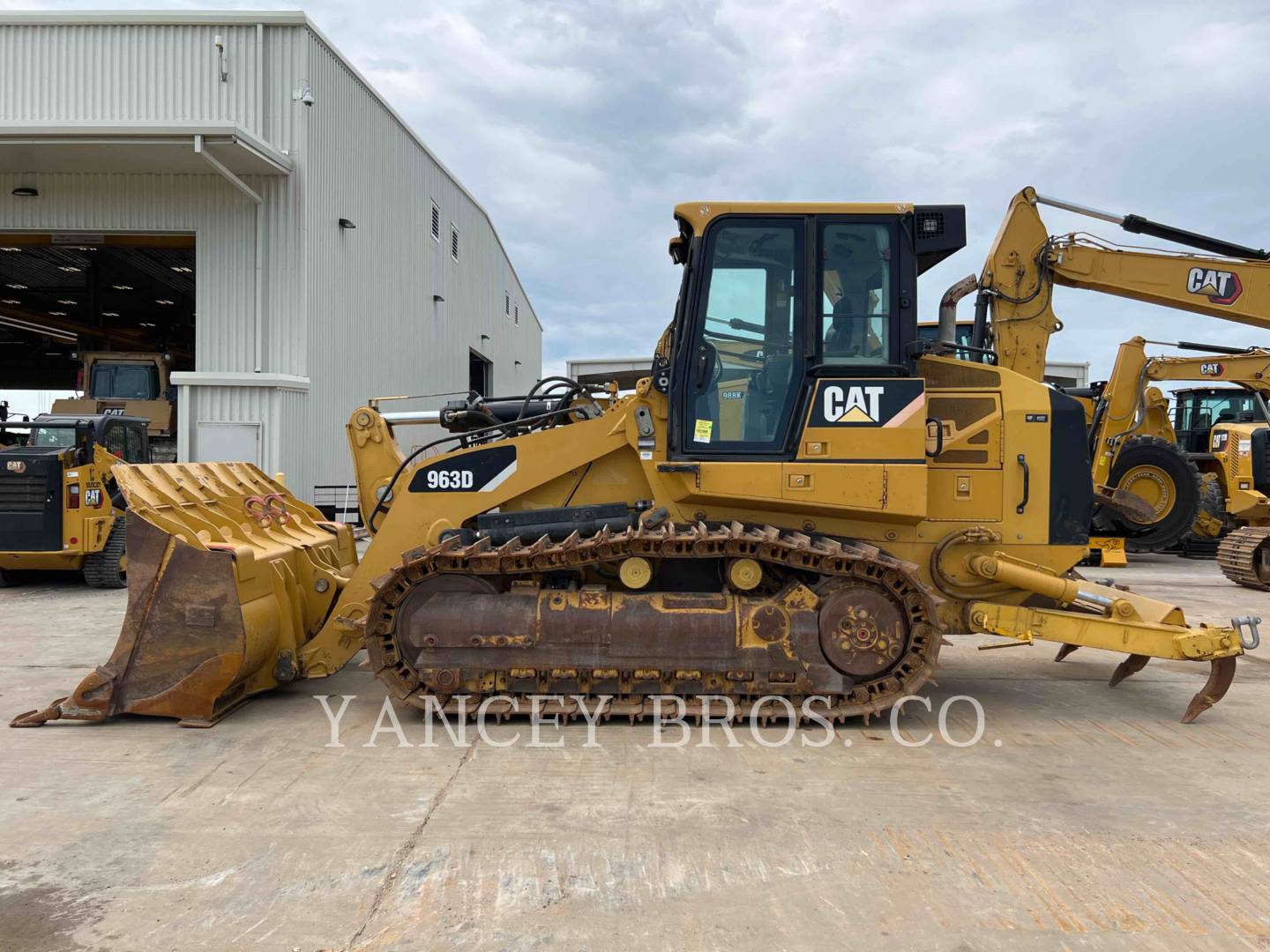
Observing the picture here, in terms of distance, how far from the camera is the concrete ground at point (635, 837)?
298 centimetres

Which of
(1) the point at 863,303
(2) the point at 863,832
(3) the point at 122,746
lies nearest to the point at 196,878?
(3) the point at 122,746

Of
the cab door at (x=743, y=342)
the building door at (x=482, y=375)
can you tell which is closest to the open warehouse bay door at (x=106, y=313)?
the building door at (x=482, y=375)

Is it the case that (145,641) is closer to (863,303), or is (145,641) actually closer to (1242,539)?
(863,303)

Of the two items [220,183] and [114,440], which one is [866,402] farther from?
[220,183]

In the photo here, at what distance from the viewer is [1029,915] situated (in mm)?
3051

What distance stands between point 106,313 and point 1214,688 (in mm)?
30869

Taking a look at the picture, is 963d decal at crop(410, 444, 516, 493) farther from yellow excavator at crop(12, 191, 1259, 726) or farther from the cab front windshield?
the cab front windshield

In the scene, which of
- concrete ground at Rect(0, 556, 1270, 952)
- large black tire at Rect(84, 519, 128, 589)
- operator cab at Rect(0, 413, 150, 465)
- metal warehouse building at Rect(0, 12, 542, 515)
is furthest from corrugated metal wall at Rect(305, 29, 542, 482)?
concrete ground at Rect(0, 556, 1270, 952)

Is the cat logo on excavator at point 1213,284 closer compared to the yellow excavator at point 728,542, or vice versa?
the yellow excavator at point 728,542

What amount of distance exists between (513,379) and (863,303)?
31975 mm

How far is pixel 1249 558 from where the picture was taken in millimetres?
11672

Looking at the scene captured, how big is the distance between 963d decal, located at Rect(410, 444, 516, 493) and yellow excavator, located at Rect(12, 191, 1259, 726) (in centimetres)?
2

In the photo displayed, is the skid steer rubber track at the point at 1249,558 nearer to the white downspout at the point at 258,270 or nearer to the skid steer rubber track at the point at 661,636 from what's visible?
the skid steer rubber track at the point at 661,636

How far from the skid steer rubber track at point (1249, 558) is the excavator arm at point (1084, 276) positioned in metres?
6.34
